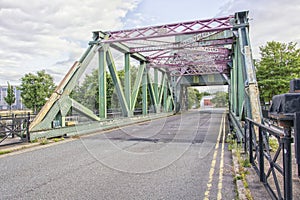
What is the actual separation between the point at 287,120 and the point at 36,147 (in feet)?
29.3

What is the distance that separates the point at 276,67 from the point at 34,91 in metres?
26.6

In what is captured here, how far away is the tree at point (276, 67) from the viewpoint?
24.3m

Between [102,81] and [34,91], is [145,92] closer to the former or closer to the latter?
[102,81]

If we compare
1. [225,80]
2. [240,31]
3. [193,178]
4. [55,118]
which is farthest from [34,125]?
[225,80]

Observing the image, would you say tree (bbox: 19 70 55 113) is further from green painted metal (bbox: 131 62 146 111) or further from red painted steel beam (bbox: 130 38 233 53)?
red painted steel beam (bbox: 130 38 233 53)

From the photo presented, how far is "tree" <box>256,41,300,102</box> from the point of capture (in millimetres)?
24344

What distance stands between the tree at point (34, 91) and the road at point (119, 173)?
23060 mm

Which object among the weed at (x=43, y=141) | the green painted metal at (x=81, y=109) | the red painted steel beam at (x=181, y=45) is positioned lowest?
the weed at (x=43, y=141)

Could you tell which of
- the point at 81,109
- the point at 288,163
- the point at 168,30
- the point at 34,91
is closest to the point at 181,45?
the point at 168,30

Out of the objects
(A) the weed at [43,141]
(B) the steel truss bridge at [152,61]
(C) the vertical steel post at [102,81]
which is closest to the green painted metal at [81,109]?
(B) the steel truss bridge at [152,61]

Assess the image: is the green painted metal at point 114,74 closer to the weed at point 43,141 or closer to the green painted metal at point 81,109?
the green painted metal at point 81,109

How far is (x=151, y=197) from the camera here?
4273 millimetres

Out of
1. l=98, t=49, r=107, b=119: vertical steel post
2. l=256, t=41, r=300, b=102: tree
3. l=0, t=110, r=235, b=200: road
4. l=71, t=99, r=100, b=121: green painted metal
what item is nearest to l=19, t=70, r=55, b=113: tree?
l=98, t=49, r=107, b=119: vertical steel post

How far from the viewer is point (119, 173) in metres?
5.78
